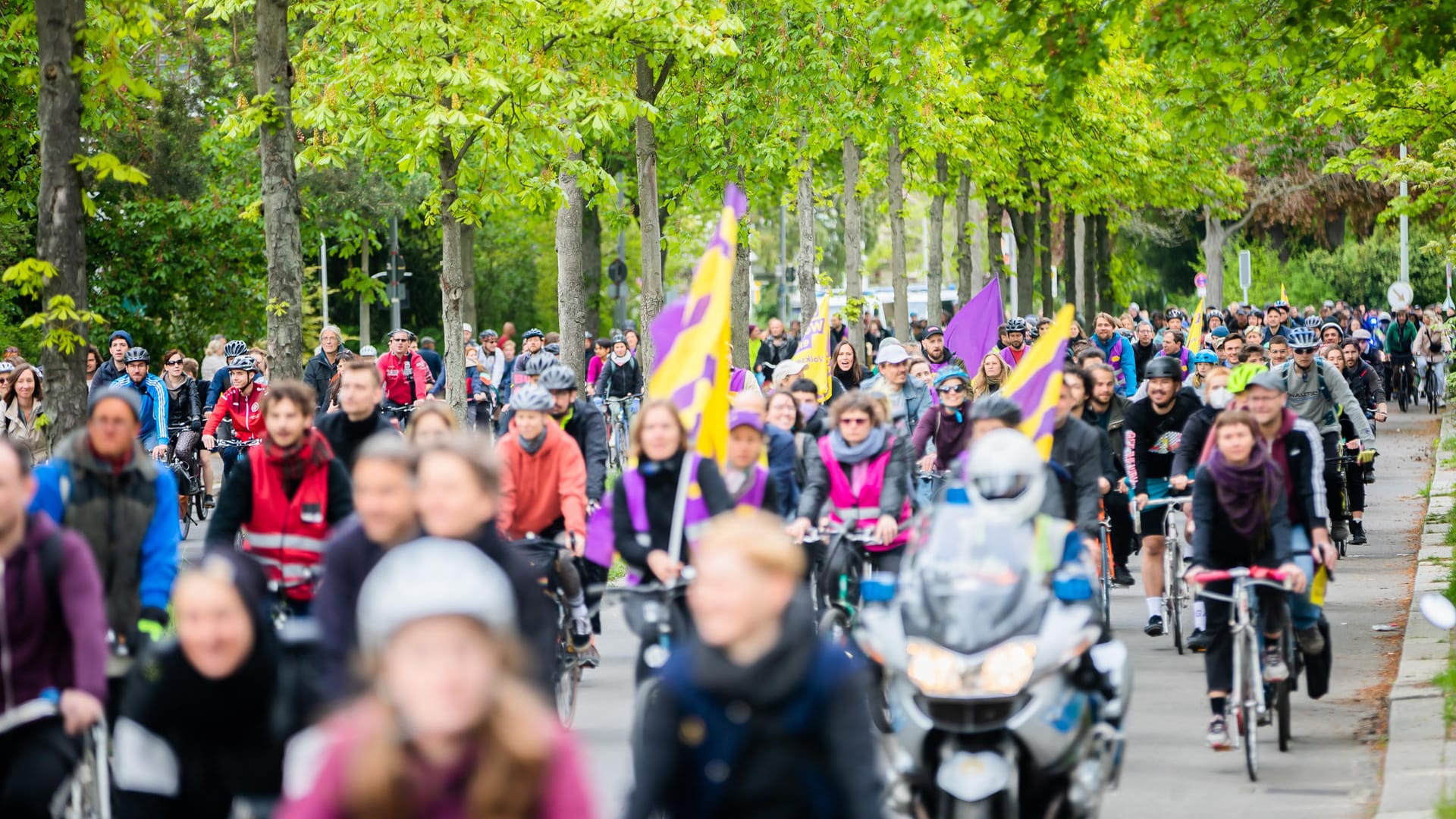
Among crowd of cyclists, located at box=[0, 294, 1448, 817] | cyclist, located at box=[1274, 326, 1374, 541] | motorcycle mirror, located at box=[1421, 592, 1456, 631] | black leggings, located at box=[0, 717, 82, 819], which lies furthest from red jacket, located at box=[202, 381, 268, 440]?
motorcycle mirror, located at box=[1421, 592, 1456, 631]

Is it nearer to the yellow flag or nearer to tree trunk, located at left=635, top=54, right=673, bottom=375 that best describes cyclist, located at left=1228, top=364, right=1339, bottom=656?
the yellow flag

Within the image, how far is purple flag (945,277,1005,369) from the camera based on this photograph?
60.6 feet

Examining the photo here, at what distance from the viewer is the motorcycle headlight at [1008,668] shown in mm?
6230

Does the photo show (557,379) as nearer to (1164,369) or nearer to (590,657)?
(590,657)

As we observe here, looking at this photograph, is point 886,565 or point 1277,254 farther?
point 1277,254

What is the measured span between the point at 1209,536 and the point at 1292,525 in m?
0.70

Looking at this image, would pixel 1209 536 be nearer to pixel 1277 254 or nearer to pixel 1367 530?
pixel 1367 530

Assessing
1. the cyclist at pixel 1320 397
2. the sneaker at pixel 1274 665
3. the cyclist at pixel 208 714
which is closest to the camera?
the cyclist at pixel 208 714

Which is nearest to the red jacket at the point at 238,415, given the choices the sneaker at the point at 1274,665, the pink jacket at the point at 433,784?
the sneaker at the point at 1274,665

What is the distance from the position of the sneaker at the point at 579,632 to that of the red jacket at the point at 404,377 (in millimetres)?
9590

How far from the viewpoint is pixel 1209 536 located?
9141 millimetres

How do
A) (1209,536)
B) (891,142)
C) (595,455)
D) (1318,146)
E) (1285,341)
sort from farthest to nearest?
(891,142)
(1318,146)
(1285,341)
(595,455)
(1209,536)

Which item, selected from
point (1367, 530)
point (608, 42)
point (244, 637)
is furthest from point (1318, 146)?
point (244, 637)

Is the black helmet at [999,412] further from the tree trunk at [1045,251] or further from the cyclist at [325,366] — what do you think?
the tree trunk at [1045,251]
